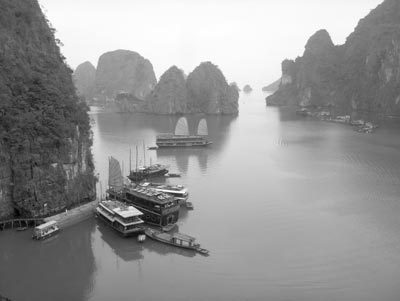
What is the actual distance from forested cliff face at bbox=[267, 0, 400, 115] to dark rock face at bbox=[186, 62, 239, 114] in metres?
31.5

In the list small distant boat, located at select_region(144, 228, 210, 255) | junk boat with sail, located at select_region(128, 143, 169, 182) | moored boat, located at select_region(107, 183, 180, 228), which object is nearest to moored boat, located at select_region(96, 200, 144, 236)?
small distant boat, located at select_region(144, 228, 210, 255)

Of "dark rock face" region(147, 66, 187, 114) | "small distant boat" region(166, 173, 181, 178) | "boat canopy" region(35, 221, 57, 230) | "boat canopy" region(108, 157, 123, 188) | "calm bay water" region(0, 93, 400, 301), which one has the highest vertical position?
"dark rock face" region(147, 66, 187, 114)

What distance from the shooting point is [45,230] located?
23.2 m

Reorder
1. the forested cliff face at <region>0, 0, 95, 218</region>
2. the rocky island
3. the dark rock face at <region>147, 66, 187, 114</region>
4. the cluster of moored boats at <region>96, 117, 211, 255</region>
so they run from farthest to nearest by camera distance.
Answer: the rocky island < the dark rock face at <region>147, 66, 187, 114</region> < the forested cliff face at <region>0, 0, 95, 218</region> < the cluster of moored boats at <region>96, 117, 211, 255</region>

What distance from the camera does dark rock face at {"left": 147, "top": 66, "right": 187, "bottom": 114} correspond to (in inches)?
3994

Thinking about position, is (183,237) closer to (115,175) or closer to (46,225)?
(46,225)

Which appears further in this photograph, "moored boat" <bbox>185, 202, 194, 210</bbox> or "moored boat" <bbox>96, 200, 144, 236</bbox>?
"moored boat" <bbox>185, 202, 194, 210</bbox>

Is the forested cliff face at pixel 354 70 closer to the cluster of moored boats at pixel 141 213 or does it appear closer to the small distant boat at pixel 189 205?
the small distant boat at pixel 189 205

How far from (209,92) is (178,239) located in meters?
86.5

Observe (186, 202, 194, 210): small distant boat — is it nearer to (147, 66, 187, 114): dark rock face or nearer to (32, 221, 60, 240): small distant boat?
(32, 221, 60, 240): small distant boat

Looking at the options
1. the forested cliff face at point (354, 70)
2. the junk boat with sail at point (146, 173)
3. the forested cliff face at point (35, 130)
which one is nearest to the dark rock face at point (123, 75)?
the forested cliff face at point (354, 70)

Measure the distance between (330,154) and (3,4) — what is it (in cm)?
3725

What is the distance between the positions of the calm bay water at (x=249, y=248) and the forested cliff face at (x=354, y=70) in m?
68.2

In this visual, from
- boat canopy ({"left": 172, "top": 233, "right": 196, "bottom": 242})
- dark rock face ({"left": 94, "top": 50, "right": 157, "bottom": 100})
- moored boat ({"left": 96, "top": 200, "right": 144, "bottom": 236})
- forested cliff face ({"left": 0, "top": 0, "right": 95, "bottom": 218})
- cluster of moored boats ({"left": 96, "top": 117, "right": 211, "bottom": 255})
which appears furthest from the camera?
dark rock face ({"left": 94, "top": 50, "right": 157, "bottom": 100})
